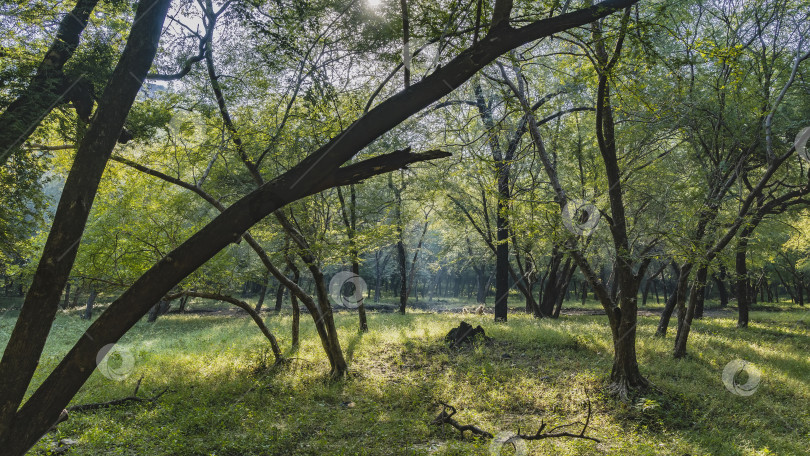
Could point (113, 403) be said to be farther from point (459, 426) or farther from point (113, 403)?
point (459, 426)

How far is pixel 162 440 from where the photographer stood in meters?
6.56

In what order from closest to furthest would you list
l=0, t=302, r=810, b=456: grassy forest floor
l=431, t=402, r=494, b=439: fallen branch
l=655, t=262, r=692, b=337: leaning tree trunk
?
l=0, t=302, r=810, b=456: grassy forest floor < l=431, t=402, r=494, b=439: fallen branch < l=655, t=262, r=692, b=337: leaning tree trunk

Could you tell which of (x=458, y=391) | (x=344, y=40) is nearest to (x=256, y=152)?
(x=344, y=40)

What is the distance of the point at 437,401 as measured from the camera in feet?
27.5

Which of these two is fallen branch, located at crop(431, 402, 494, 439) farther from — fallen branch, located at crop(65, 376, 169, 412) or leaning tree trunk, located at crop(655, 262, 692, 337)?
leaning tree trunk, located at crop(655, 262, 692, 337)

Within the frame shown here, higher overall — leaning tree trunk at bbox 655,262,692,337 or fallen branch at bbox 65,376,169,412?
leaning tree trunk at bbox 655,262,692,337

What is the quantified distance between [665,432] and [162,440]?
826 centimetres

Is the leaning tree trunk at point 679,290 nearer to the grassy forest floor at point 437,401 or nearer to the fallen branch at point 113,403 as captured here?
the grassy forest floor at point 437,401

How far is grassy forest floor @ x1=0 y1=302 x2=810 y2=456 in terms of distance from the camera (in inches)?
254

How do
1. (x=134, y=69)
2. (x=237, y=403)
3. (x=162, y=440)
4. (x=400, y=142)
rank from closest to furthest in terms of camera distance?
(x=134, y=69) < (x=162, y=440) < (x=237, y=403) < (x=400, y=142)

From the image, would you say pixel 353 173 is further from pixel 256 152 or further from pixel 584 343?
pixel 584 343

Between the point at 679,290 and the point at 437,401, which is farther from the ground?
the point at 679,290

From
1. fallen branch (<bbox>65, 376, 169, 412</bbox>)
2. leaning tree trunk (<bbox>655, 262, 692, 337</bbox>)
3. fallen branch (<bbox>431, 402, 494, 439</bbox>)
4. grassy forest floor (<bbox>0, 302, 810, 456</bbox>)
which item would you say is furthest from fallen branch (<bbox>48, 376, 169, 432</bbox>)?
leaning tree trunk (<bbox>655, 262, 692, 337</bbox>)

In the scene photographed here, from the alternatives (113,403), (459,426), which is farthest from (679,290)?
(113,403)
